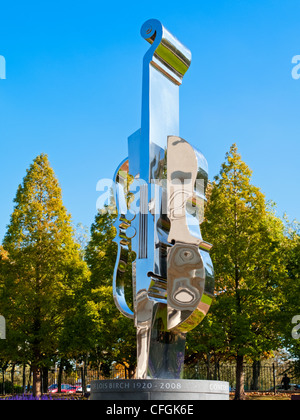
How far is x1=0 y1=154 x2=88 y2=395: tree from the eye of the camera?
67.5 feet

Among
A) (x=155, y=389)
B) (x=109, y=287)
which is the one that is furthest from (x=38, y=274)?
(x=155, y=389)

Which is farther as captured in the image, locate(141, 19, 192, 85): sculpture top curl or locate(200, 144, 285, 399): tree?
locate(200, 144, 285, 399): tree

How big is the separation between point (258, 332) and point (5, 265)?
36.1 feet

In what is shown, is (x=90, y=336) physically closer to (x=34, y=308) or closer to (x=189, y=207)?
(x=34, y=308)

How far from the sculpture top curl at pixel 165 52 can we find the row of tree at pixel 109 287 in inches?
456

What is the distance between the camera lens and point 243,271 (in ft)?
63.9

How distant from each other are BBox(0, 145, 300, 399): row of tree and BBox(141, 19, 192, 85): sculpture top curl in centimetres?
1159

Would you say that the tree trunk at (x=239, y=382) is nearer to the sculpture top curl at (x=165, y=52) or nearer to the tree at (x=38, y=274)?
the tree at (x=38, y=274)

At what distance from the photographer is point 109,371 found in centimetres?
2722
